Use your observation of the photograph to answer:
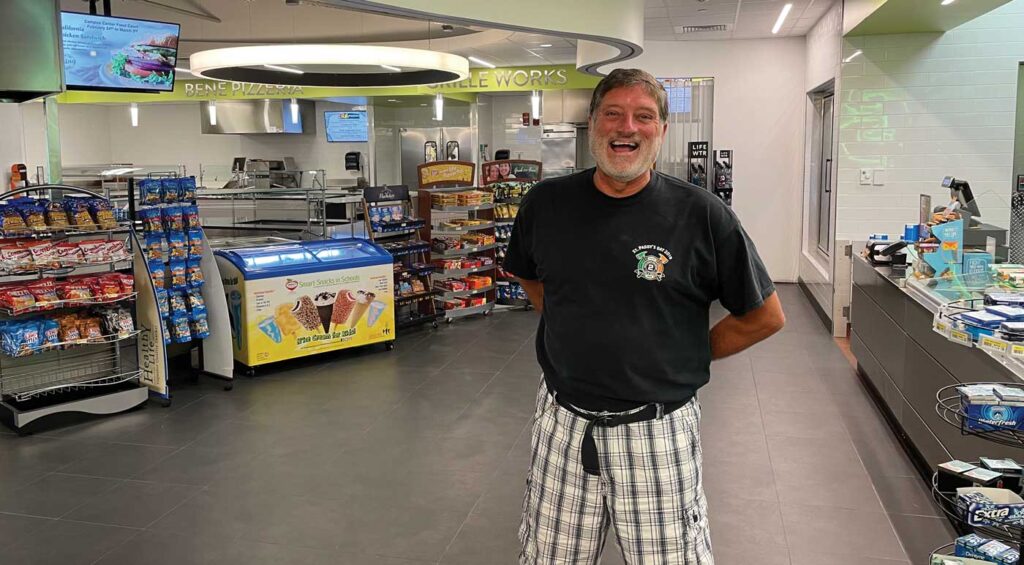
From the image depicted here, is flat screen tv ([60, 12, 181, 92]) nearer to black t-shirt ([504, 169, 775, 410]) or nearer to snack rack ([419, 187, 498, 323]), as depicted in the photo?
snack rack ([419, 187, 498, 323])

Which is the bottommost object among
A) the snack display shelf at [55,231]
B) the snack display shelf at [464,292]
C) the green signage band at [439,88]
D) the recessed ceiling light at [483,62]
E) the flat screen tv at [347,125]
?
the snack display shelf at [464,292]

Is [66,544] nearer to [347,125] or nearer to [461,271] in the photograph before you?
[461,271]

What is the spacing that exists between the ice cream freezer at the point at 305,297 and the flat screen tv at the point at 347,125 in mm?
8092

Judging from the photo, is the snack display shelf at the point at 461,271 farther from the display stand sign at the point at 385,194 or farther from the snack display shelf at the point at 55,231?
the snack display shelf at the point at 55,231

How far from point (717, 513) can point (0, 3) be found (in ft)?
12.2

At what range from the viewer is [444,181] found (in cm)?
927

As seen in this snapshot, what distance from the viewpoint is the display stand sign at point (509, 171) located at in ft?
32.4

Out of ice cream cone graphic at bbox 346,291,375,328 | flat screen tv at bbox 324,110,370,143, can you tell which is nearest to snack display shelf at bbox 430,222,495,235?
ice cream cone graphic at bbox 346,291,375,328

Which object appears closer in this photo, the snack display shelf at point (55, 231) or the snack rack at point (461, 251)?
the snack display shelf at point (55, 231)

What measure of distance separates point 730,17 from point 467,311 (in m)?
4.42

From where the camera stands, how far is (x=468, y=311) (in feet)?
29.8

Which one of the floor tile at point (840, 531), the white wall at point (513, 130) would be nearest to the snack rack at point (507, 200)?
the white wall at point (513, 130)

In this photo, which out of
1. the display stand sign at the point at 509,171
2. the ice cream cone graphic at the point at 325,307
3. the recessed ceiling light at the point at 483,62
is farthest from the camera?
the recessed ceiling light at the point at 483,62

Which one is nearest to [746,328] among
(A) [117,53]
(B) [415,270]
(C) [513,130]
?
(A) [117,53]
